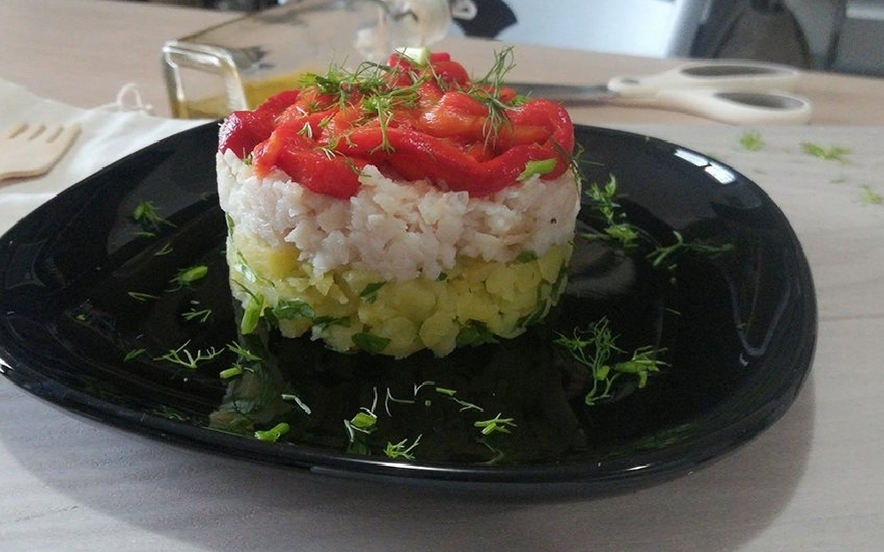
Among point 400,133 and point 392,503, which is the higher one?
point 400,133

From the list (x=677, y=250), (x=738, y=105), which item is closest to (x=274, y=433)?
(x=677, y=250)

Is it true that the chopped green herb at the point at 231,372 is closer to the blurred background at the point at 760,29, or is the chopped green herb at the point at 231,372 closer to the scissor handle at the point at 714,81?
the scissor handle at the point at 714,81

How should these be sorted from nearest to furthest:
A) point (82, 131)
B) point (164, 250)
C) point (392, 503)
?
1. point (392, 503)
2. point (164, 250)
3. point (82, 131)

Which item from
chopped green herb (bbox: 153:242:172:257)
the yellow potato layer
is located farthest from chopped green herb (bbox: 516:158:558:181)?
chopped green herb (bbox: 153:242:172:257)

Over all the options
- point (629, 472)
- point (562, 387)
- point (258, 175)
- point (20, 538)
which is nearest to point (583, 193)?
point (562, 387)

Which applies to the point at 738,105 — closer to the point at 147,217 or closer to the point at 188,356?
the point at 147,217

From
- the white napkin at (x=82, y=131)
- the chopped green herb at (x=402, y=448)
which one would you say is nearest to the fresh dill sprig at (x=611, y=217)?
the chopped green herb at (x=402, y=448)

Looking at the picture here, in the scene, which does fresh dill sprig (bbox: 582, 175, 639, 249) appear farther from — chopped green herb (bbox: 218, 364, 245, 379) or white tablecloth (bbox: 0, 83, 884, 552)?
chopped green herb (bbox: 218, 364, 245, 379)
